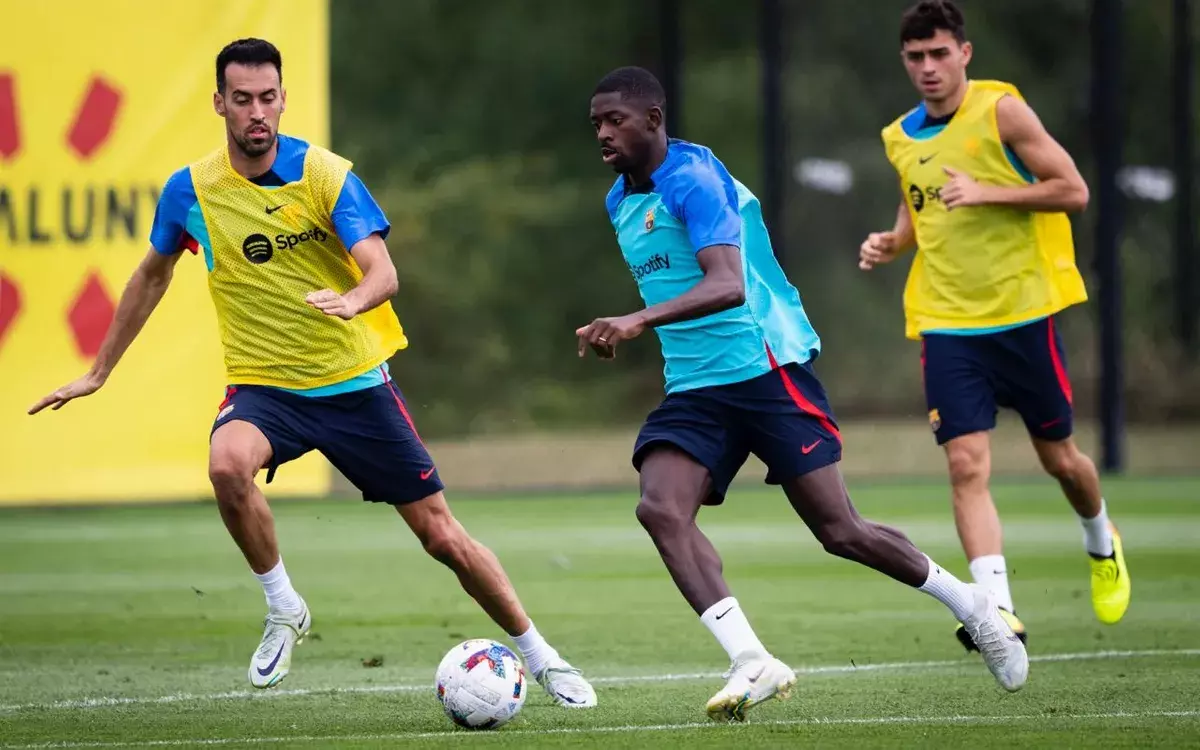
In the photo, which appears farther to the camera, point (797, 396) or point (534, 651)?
point (534, 651)

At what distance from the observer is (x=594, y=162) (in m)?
25.8

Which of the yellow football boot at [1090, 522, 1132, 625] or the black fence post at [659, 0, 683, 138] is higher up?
the black fence post at [659, 0, 683, 138]

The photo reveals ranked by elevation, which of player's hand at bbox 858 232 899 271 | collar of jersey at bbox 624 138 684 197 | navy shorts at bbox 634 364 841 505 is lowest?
A: navy shorts at bbox 634 364 841 505

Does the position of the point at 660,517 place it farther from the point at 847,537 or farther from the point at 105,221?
the point at 105,221

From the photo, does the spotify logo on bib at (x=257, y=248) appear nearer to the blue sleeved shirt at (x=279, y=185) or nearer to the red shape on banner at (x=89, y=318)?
the blue sleeved shirt at (x=279, y=185)

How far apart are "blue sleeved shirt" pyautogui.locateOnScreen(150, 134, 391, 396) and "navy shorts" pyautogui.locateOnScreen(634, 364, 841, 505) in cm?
118

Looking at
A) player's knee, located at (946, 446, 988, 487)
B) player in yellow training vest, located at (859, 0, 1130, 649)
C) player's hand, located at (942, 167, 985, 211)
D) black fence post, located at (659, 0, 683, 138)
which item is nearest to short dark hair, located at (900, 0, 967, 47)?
player in yellow training vest, located at (859, 0, 1130, 649)

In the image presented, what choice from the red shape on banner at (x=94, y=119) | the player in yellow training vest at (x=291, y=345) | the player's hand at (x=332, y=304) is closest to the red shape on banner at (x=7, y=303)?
the red shape on banner at (x=94, y=119)

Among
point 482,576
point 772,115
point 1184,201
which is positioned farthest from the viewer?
point 1184,201

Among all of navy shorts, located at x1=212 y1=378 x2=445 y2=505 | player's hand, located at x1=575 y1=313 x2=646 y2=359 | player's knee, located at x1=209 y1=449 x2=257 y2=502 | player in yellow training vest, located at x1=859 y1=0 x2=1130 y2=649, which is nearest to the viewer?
player's hand, located at x1=575 y1=313 x2=646 y2=359

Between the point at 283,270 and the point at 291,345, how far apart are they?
0.88 feet

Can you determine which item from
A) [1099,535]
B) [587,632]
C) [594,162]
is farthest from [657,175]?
[594,162]

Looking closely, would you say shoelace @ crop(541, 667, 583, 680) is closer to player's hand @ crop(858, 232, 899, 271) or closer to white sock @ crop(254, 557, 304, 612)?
white sock @ crop(254, 557, 304, 612)

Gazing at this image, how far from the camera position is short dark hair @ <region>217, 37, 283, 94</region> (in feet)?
23.7
